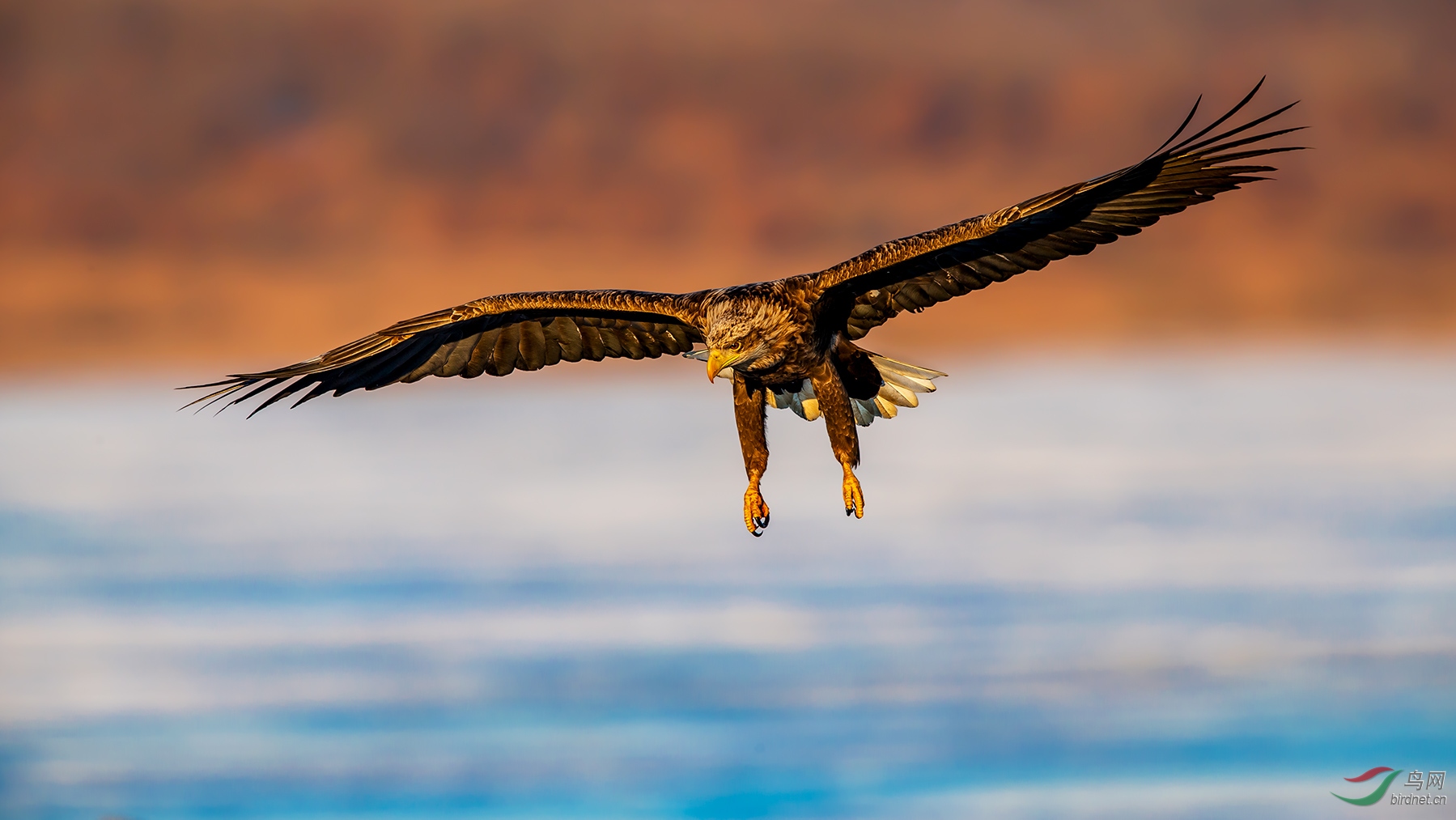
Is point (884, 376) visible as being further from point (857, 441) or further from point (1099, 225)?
point (1099, 225)

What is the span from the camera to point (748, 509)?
11383 millimetres

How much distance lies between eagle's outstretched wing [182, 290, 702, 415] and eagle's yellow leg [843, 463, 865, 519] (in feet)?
4.94

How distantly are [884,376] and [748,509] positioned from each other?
179cm

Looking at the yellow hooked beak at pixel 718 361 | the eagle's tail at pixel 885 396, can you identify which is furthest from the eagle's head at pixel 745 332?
the eagle's tail at pixel 885 396

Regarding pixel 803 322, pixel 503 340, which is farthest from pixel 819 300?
pixel 503 340

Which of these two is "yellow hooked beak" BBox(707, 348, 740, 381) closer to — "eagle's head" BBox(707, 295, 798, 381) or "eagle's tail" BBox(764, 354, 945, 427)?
"eagle's head" BBox(707, 295, 798, 381)

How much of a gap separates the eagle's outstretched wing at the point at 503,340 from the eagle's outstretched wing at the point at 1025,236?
126 cm

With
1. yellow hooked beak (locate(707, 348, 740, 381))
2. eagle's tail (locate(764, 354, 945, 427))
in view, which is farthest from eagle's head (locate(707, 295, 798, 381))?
eagle's tail (locate(764, 354, 945, 427))

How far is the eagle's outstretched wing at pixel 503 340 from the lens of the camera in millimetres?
11734

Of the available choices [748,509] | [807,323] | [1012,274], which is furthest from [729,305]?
[1012,274]

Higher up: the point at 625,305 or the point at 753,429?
the point at 625,305

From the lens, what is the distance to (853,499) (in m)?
11.4

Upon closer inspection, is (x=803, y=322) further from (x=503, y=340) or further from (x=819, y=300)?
(x=503, y=340)

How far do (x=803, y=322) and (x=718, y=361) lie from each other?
652 millimetres
